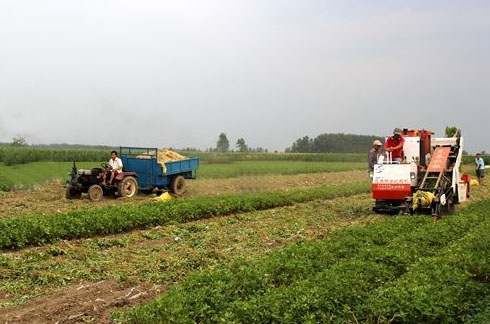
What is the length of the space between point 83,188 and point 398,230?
40.6 feet

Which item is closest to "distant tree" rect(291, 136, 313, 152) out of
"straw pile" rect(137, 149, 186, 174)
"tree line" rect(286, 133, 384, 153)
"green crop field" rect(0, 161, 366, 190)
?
"tree line" rect(286, 133, 384, 153)

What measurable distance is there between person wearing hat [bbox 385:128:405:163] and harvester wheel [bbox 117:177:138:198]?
1014cm

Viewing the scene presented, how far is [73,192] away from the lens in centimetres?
1858

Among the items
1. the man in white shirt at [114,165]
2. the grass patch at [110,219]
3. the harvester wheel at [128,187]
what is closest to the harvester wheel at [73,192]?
the man in white shirt at [114,165]

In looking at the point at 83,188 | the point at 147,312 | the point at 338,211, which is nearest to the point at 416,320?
the point at 147,312

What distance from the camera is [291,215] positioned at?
1619 centimetres

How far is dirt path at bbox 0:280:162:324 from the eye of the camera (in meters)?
6.44

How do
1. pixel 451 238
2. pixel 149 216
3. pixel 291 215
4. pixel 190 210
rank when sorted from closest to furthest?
pixel 451 238
pixel 149 216
pixel 190 210
pixel 291 215

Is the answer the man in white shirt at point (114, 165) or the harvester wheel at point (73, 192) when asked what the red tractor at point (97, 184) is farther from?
the man in white shirt at point (114, 165)

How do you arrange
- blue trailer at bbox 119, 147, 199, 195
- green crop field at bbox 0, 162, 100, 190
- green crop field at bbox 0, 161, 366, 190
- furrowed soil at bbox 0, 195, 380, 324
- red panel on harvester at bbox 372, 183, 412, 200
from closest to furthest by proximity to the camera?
1. furrowed soil at bbox 0, 195, 380, 324
2. red panel on harvester at bbox 372, 183, 412, 200
3. blue trailer at bbox 119, 147, 199, 195
4. green crop field at bbox 0, 162, 100, 190
5. green crop field at bbox 0, 161, 366, 190

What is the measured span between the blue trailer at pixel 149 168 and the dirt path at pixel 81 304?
40.3 feet

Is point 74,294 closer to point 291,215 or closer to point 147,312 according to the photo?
point 147,312

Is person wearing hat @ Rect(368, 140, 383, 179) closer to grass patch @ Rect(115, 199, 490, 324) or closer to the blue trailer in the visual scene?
grass patch @ Rect(115, 199, 490, 324)

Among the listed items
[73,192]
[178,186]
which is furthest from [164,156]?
[73,192]
